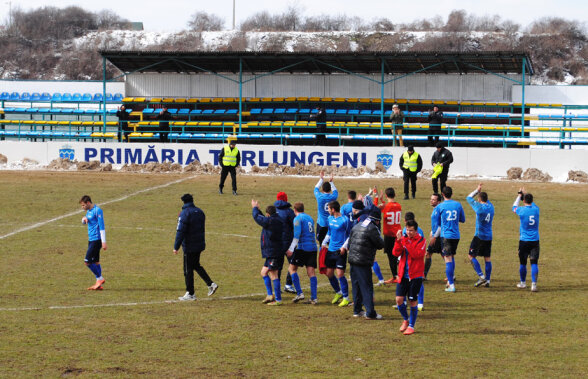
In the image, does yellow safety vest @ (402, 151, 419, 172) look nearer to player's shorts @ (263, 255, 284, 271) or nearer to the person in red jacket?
player's shorts @ (263, 255, 284, 271)

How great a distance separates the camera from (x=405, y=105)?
45438mm

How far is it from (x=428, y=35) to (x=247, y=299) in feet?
271

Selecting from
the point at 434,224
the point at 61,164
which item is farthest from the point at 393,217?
the point at 61,164

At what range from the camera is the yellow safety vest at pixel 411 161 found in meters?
27.1

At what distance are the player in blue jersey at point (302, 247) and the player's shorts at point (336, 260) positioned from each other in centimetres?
25

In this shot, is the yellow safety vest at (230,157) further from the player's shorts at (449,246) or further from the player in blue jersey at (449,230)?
the player's shorts at (449,246)

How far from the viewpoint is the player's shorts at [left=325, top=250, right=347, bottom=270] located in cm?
1384

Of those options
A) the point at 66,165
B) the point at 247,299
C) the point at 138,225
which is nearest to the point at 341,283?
the point at 247,299

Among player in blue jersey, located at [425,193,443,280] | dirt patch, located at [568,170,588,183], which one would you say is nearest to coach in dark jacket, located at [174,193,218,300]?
player in blue jersey, located at [425,193,443,280]

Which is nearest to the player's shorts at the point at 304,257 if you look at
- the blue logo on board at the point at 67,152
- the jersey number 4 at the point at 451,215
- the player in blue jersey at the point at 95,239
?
the jersey number 4 at the point at 451,215

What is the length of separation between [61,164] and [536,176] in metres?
21.5

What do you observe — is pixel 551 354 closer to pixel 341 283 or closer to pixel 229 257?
pixel 341 283

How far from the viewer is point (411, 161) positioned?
27203 mm

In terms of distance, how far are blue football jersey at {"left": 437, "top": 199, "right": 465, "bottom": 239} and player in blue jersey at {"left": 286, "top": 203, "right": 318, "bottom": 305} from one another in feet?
8.94
